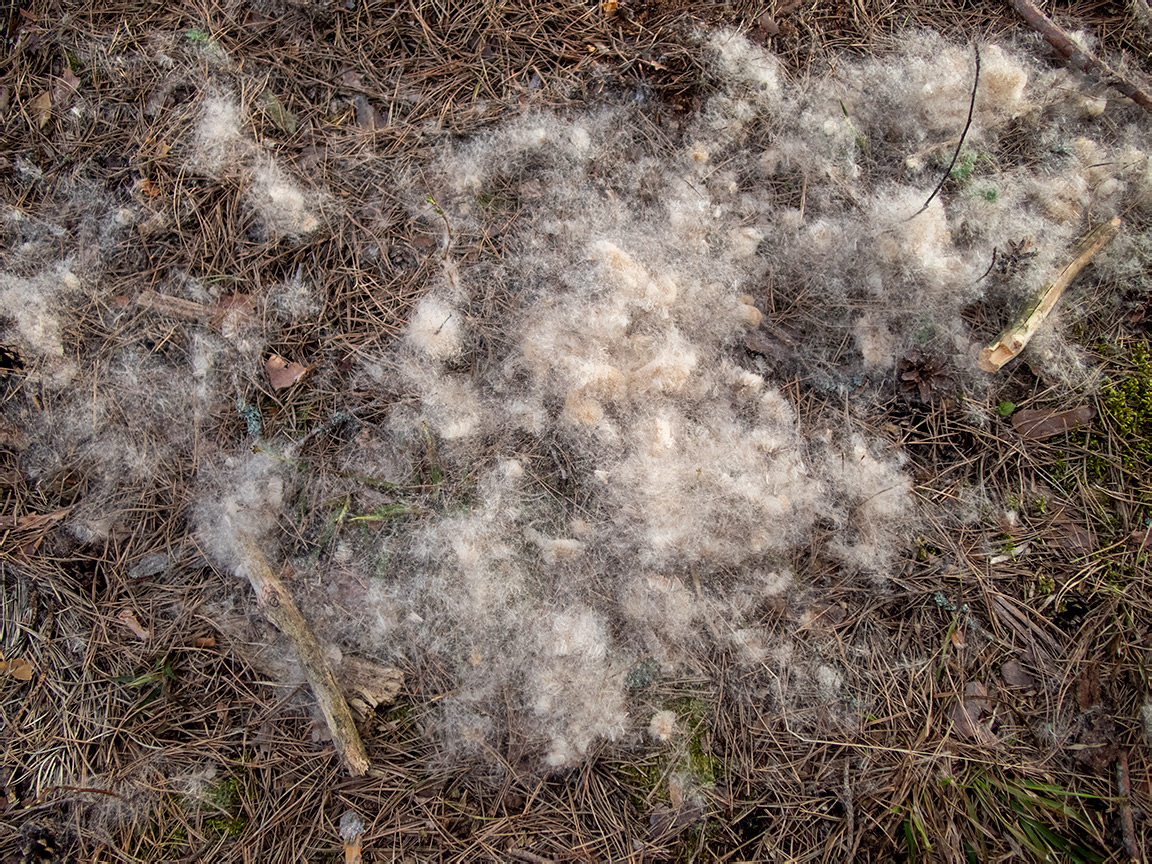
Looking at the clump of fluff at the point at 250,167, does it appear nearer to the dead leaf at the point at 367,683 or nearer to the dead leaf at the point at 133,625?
the dead leaf at the point at 133,625

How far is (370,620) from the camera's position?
6.38ft

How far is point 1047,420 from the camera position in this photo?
79.0 inches

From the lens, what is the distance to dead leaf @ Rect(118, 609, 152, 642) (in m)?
1.95

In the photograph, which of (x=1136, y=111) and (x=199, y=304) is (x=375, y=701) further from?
(x=1136, y=111)

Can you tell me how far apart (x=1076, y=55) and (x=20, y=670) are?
392 centimetres

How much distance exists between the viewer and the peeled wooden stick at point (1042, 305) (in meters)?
1.93

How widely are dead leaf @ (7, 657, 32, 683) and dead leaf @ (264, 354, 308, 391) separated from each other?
1103 millimetres

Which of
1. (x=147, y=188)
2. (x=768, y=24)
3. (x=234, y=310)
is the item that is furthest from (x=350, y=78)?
(x=768, y=24)

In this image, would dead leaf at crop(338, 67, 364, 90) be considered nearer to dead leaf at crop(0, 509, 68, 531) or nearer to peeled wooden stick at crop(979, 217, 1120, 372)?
dead leaf at crop(0, 509, 68, 531)

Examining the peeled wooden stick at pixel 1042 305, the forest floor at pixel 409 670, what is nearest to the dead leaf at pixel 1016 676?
the forest floor at pixel 409 670

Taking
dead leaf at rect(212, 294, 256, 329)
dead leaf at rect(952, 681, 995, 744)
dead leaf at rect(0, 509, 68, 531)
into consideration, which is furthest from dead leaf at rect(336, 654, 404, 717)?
dead leaf at rect(952, 681, 995, 744)

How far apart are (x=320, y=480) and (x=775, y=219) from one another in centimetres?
172

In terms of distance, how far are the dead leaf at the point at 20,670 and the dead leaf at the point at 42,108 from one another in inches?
69.7

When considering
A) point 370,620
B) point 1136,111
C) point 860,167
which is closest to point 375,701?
point 370,620
